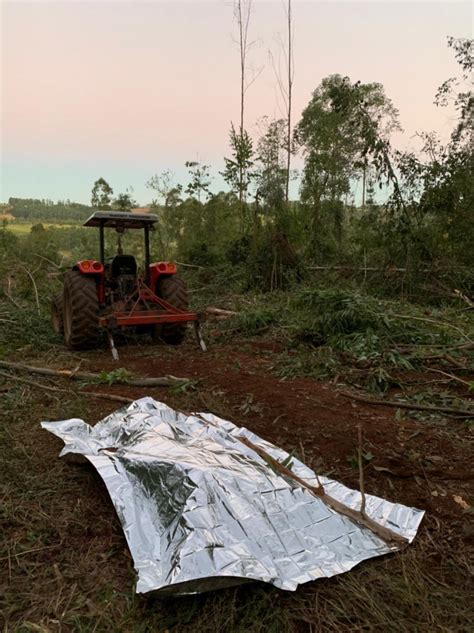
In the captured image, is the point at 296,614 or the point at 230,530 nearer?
the point at 296,614

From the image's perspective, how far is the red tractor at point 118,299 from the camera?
576 cm

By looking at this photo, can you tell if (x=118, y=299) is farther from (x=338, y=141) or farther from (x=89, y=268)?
(x=338, y=141)

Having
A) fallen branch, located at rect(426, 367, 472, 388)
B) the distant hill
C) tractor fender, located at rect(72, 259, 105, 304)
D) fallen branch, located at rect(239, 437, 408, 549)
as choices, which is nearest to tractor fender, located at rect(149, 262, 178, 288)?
tractor fender, located at rect(72, 259, 105, 304)

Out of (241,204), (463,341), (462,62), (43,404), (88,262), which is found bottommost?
(43,404)

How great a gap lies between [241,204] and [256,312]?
714cm

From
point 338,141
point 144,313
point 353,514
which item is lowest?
point 353,514

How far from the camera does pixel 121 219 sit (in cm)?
607

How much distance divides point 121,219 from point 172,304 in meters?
1.28

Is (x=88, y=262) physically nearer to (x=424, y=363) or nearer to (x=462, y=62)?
(x=424, y=363)

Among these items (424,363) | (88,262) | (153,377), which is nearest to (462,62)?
(424,363)

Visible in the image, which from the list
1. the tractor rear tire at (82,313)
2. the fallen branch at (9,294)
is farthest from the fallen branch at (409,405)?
the fallen branch at (9,294)

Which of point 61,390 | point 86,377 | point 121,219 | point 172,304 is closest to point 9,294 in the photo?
point 121,219

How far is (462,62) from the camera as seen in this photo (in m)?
10.1

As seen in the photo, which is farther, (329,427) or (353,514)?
(329,427)
